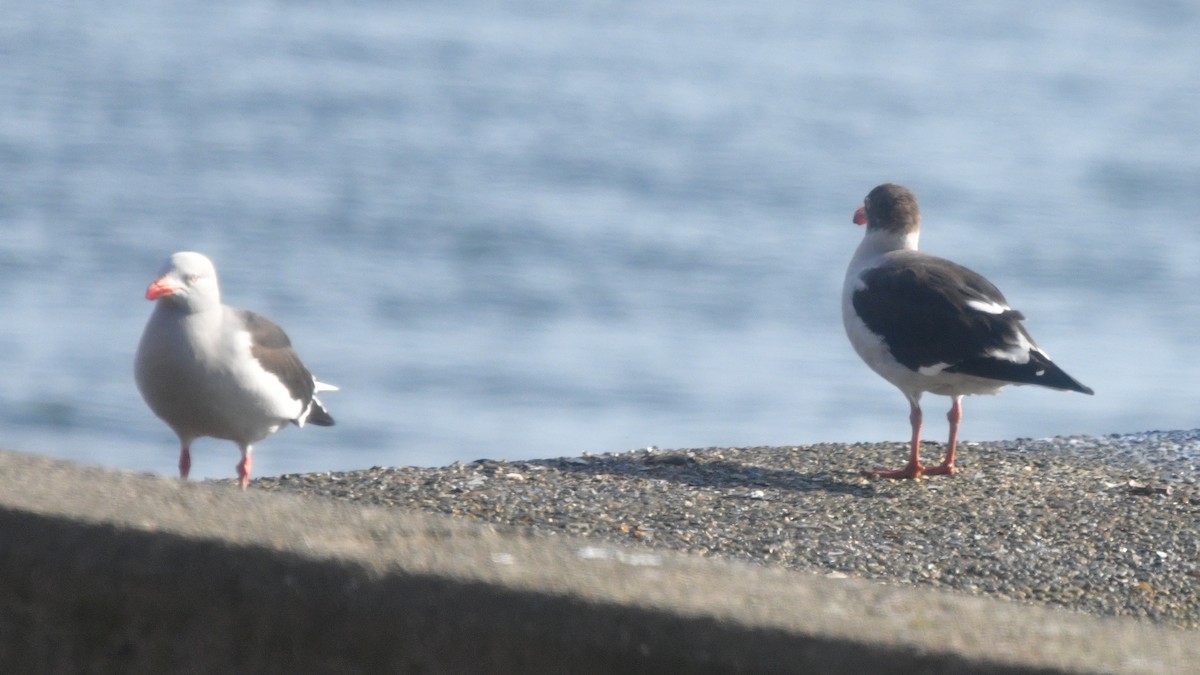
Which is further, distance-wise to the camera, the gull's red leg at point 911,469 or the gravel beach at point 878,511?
the gull's red leg at point 911,469

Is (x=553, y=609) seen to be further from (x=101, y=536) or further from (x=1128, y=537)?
(x=1128, y=537)

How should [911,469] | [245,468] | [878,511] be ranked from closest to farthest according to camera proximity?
[878,511] → [245,468] → [911,469]

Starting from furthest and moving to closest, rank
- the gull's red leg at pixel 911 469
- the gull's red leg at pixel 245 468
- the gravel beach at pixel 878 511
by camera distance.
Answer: the gull's red leg at pixel 911 469
the gull's red leg at pixel 245 468
the gravel beach at pixel 878 511

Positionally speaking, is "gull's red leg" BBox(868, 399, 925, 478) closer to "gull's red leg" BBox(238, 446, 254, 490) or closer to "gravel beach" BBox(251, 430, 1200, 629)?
"gravel beach" BBox(251, 430, 1200, 629)

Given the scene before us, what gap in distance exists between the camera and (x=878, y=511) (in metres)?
5.86

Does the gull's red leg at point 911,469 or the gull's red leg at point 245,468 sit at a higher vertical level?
the gull's red leg at point 911,469

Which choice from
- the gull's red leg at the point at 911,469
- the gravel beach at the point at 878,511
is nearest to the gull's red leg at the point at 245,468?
the gravel beach at the point at 878,511

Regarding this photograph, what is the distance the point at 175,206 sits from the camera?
25656 mm

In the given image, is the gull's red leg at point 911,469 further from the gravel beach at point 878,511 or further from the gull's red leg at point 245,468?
the gull's red leg at point 245,468

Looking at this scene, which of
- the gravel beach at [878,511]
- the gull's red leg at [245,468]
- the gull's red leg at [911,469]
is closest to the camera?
the gravel beach at [878,511]

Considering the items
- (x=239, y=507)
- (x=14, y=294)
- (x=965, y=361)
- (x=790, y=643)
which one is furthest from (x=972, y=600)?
(x=14, y=294)

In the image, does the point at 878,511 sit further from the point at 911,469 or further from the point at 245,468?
the point at 245,468

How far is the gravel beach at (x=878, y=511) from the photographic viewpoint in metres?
5.07

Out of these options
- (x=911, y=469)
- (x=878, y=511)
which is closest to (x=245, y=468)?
(x=878, y=511)
